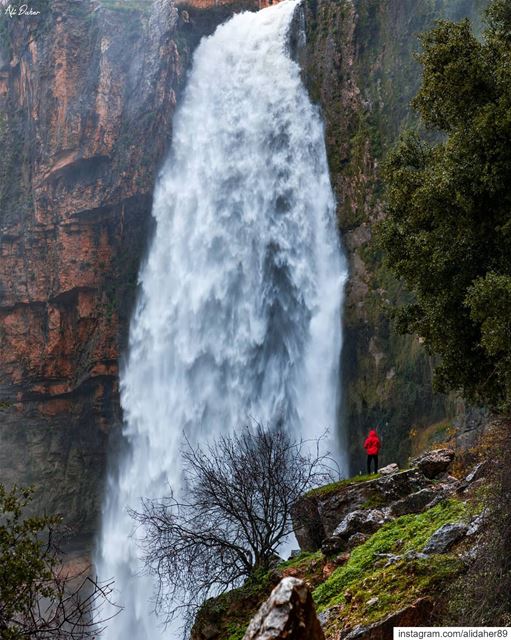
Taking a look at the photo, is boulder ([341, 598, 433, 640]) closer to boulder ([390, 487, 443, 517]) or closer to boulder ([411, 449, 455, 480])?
boulder ([390, 487, 443, 517])

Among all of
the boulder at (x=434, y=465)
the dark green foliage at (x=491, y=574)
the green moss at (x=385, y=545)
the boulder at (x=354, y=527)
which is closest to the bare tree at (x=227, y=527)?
the boulder at (x=354, y=527)

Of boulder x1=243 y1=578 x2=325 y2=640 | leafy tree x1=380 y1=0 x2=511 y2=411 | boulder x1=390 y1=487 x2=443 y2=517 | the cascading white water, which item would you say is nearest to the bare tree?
boulder x1=390 y1=487 x2=443 y2=517

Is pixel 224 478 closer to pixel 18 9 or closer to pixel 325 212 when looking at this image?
pixel 325 212

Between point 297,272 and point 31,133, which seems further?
point 31,133

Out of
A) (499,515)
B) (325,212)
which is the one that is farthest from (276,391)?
(499,515)

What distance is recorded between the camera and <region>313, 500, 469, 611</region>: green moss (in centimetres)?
946

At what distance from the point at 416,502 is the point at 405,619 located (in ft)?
17.7

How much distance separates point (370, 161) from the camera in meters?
28.1

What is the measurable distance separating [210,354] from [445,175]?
62.3 feet

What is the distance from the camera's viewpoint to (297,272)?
2791 cm

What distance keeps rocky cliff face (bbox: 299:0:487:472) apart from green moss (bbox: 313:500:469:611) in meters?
10.4

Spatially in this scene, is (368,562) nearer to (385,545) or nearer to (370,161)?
(385,545)

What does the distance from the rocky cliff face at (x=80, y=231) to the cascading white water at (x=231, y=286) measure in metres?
1.99

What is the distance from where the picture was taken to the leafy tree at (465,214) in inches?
406
